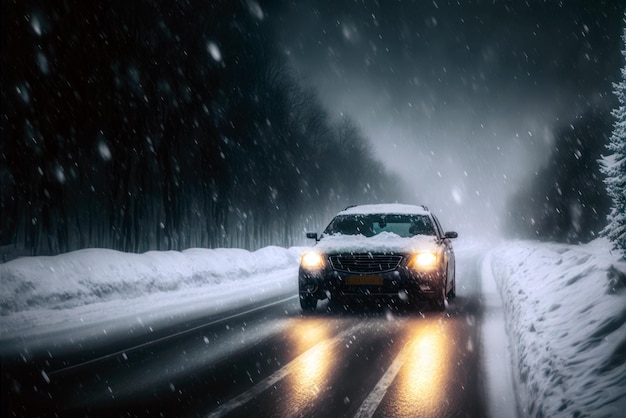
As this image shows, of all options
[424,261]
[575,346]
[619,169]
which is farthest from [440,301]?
[619,169]

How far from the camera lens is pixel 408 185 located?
101 meters

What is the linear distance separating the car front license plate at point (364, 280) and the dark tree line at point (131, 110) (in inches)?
680

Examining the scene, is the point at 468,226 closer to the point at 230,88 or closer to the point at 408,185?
the point at 408,185

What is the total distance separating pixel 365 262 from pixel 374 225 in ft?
7.28

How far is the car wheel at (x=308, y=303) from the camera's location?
32.9ft

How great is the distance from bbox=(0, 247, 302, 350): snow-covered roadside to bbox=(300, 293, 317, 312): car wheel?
182 centimetres

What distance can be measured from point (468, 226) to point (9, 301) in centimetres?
18365

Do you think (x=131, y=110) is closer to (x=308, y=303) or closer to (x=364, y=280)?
(x=308, y=303)

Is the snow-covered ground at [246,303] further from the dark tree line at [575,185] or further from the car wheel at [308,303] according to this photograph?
the dark tree line at [575,185]

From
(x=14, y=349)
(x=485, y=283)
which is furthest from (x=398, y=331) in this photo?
(x=485, y=283)

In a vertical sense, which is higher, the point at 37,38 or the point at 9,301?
the point at 37,38

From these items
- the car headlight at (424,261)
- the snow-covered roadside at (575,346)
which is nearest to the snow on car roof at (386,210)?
the car headlight at (424,261)

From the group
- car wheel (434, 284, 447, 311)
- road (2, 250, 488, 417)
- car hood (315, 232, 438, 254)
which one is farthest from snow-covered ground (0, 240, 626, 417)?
car hood (315, 232, 438, 254)

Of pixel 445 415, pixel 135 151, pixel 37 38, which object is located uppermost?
pixel 37 38
